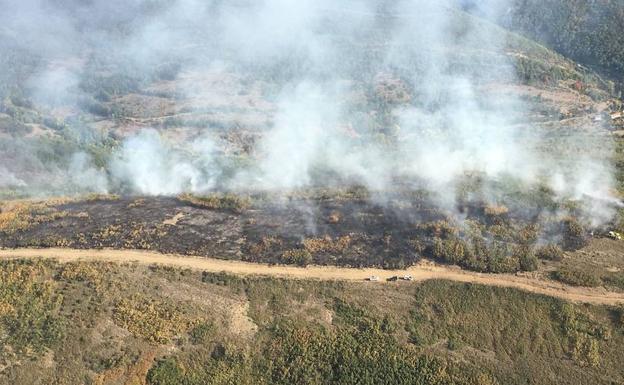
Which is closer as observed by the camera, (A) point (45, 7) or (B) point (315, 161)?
(B) point (315, 161)

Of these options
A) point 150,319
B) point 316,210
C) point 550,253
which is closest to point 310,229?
point 316,210

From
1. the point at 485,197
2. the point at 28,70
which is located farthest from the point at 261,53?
the point at 485,197

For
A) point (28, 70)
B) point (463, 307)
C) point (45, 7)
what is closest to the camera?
point (463, 307)

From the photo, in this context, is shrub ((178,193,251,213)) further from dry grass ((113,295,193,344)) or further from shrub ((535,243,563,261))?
shrub ((535,243,563,261))

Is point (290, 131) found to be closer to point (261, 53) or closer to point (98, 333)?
point (261, 53)

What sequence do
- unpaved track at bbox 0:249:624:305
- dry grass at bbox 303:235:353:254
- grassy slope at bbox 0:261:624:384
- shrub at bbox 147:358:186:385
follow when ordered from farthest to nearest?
dry grass at bbox 303:235:353:254 < unpaved track at bbox 0:249:624:305 < grassy slope at bbox 0:261:624:384 < shrub at bbox 147:358:186:385

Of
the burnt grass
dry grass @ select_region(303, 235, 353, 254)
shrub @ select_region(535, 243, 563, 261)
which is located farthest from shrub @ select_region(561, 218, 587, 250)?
dry grass @ select_region(303, 235, 353, 254)

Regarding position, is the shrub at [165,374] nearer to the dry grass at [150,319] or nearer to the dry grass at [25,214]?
the dry grass at [150,319]

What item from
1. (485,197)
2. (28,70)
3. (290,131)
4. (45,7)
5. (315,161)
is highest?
(45,7)
